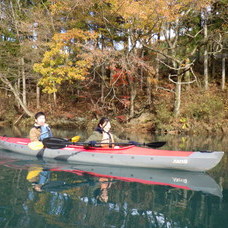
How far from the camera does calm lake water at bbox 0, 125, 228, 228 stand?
10.6ft

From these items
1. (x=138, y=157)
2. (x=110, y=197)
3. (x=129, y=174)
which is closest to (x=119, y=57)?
(x=138, y=157)

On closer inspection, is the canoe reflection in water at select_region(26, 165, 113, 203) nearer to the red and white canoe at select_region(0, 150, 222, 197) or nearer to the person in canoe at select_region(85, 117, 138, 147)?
the red and white canoe at select_region(0, 150, 222, 197)

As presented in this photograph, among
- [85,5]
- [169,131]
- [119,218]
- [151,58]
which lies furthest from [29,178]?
[151,58]

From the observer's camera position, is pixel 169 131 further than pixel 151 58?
No

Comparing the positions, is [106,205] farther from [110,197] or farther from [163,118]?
[163,118]

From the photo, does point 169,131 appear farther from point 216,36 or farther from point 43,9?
point 43,9

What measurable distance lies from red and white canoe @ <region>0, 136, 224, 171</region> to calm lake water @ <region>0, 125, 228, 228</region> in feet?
0.58

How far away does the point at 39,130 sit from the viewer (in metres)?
6.88

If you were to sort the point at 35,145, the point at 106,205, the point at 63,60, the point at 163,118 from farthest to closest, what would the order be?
the point at 63,60
the point at 163,118
the point at 35,145
the point at 106,205

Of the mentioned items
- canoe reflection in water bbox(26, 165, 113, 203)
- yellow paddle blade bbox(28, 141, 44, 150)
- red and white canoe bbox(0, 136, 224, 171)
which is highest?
yellow paddle blade bbox(28, 141, 44, 150)

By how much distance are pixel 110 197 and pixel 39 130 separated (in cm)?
A: 364

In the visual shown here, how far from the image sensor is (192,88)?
1634cm

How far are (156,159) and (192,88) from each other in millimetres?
11819

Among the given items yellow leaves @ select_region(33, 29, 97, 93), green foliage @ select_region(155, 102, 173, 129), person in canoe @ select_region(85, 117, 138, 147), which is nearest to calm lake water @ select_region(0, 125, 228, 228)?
person in canoe @ select_region(85, 117, 138, 147)
